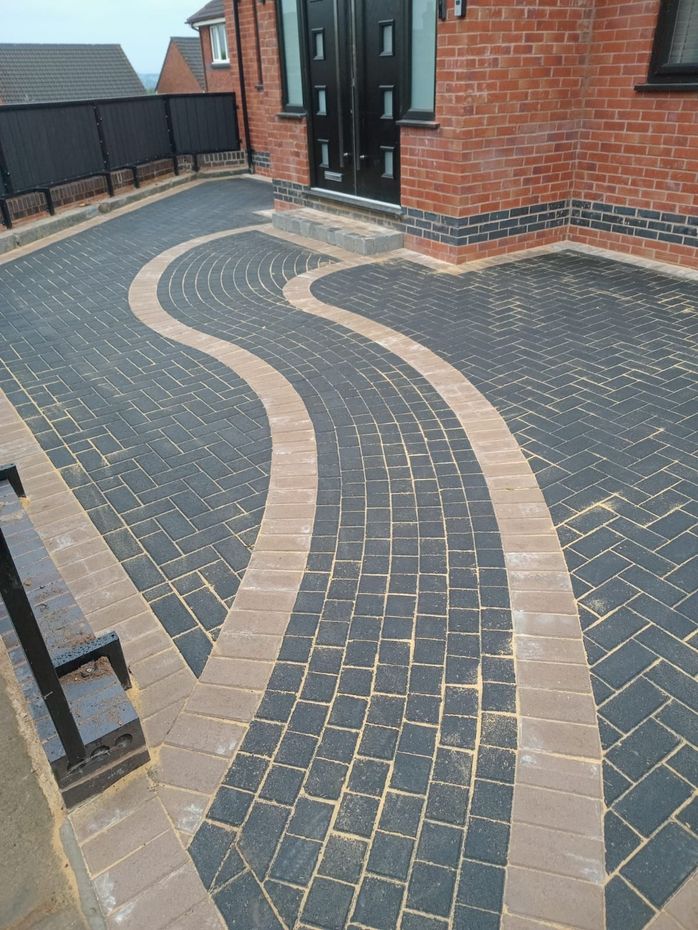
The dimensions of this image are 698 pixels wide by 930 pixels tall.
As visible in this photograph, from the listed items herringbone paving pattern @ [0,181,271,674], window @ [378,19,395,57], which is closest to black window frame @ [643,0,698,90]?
window @ [378,19,395,57]

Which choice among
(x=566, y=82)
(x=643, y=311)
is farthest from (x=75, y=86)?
(x=643, y=311)

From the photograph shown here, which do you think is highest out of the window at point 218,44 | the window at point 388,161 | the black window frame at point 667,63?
the window at point 218,44

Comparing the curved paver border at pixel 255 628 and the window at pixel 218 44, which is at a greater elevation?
the window at pixel 218 44

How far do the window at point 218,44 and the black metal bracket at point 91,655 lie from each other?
25253 millimetres

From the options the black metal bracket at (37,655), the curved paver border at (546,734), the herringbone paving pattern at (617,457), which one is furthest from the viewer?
the herringbone paving pattern at (617,457)

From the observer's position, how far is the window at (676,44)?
682 centimetres

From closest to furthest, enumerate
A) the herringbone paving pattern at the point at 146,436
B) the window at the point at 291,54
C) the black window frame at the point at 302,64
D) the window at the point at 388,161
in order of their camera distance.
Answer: the herringbone paving pattern at the point at 146,436 < the window at the point at 388,161 < the black window frame at the point at 302,64 < the window at the point at 291,54

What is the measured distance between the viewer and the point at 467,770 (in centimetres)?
238

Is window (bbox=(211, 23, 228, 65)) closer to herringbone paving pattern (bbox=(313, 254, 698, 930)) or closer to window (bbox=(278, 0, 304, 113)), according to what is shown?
window (bbox=(278, 0, 304, 113))

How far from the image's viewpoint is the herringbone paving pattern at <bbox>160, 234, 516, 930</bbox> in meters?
2.07

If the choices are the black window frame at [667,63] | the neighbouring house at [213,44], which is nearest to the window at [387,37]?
the black window frame at [667,63]

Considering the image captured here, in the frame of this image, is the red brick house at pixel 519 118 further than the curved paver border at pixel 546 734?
Yes

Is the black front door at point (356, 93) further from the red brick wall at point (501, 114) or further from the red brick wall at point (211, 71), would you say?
the red brick wall at point (211, 71)

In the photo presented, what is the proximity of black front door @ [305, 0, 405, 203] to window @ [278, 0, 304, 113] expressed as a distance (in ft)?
1.31
